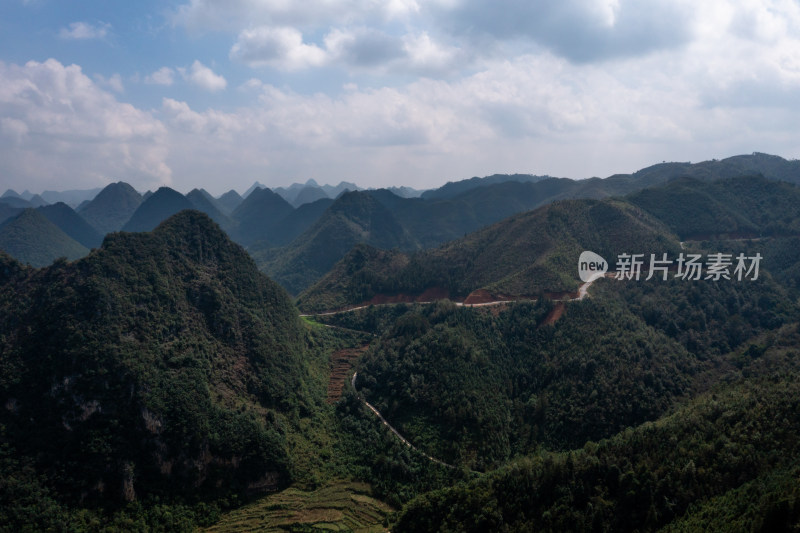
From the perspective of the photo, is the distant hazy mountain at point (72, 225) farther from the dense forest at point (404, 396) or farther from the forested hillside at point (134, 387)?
the forested hillside at point (134, 387)

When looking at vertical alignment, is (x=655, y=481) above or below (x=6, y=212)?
below

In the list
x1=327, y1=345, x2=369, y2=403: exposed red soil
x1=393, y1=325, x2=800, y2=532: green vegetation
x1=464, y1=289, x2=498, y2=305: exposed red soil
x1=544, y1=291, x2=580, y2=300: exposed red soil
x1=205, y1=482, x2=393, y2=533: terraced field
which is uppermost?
x1=544, y1=291, x2=580, y2=300: exposed red soil

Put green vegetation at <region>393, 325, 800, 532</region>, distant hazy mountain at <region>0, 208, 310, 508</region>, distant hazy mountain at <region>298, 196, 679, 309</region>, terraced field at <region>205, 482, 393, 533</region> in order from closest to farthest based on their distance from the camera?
green vegetation at <region>393, 325, 800, 532</region>
distant hazy mountain at <region>0, 208, 310, 508</region>
terraced field at <region>205, 482, 393, 533</region>
distant hazy mountain at <region>298, 196, 679, 309</region>

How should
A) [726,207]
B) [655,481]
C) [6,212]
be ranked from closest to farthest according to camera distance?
1. [655,481]
2. [726,207]
3. [6,212]

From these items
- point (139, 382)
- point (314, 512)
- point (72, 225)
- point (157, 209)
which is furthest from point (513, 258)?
point (72, 225)

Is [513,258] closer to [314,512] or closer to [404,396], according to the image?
[404,396]

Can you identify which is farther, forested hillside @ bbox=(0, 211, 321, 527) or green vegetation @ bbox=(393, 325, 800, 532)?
forested hillside @ bbox=(0, 211, 321, 527)

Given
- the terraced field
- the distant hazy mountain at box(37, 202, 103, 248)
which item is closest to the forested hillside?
the terraced field

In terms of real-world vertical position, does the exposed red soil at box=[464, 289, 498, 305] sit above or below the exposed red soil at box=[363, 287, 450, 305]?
above

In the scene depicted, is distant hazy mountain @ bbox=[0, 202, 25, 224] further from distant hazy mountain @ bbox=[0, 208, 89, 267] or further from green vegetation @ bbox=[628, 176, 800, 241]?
green vegetation @ bbox=[628, 176, 800, 241]
